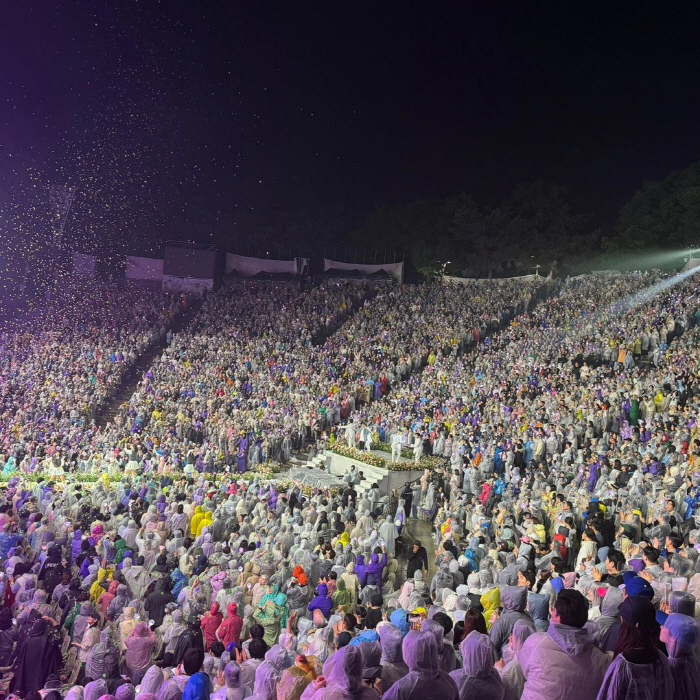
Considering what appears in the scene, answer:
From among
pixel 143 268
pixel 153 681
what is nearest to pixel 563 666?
pixel 153 681

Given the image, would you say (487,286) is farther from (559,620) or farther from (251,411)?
(559,620)

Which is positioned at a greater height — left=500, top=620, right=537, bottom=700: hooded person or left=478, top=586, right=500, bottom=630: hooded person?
left=500, top=620, right=537, bottom=700: hooded person

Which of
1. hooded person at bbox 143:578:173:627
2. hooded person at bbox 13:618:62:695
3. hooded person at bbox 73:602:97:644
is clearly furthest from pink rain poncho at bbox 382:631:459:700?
hooded person at bbox 143:578:173:627

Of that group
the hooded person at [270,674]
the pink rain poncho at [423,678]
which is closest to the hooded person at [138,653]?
the hooded person at [270,674]

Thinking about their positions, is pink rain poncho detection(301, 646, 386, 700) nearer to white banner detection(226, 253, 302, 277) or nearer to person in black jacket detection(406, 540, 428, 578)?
person in black jacket detection(406, 540, 428, 578)

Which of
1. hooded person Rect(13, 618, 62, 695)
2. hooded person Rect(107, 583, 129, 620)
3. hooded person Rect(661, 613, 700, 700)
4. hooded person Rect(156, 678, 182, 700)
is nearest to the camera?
hooded person Rect(661, 613, 700, 700)

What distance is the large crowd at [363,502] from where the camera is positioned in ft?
15.6

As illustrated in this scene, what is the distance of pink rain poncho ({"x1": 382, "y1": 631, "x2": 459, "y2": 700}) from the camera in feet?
13.0

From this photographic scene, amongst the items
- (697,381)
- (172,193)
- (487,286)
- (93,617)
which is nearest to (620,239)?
(487,286)

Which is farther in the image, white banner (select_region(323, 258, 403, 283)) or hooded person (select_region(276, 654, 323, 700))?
white banner (select_region(323, 258, 403, 283))

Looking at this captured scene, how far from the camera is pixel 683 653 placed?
12.6 ft

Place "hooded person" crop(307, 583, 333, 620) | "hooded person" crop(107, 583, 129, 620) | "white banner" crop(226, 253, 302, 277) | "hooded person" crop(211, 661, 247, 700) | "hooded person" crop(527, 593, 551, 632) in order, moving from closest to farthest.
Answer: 1. "hooded person" crop(211, 661, 247, 700)
2. "hooded person" crop(527, 593, 551, 632)
3. "hooded person" crop(107, 583, 129, 620)
4. "hooded person" crop(307, 583, 333, 620)
5. "white banner" crop(226, 253, 302, 277)

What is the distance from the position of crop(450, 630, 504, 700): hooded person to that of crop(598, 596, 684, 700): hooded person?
2.43 feet

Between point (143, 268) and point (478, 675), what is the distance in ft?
144
